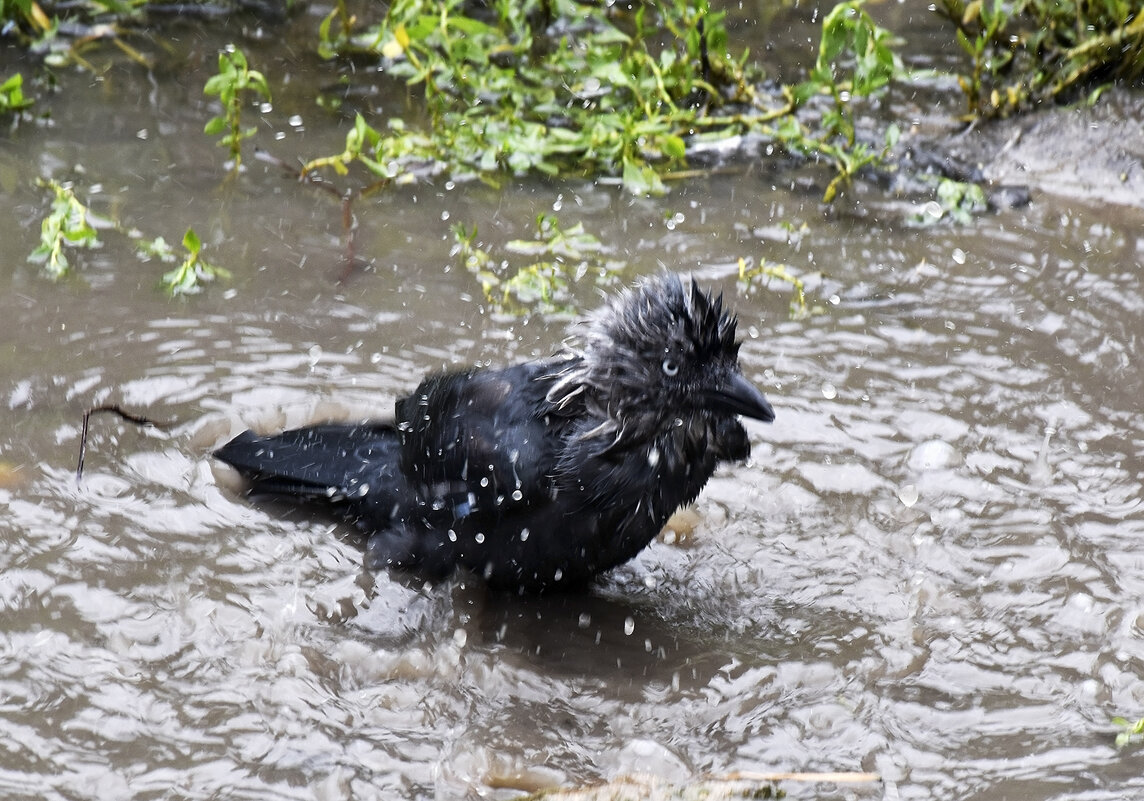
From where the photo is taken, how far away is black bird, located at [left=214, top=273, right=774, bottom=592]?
13.5ft

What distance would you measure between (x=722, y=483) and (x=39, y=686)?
8.02ft

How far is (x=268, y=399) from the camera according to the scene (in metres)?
5.11

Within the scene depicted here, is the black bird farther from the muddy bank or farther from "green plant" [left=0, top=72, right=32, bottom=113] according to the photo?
"green plant" [left=0, top=72, right=32, bottom=113]

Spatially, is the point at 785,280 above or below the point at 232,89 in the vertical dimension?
below

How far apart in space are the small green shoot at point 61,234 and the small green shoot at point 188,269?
299mm

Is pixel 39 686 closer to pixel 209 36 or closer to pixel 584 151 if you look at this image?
pixel 584 151

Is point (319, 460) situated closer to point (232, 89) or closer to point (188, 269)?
point (188, 269)

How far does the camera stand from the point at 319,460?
4.66 meters

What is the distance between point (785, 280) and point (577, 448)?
217cm

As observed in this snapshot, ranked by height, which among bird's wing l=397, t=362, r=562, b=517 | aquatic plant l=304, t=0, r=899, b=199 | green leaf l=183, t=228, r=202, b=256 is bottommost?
bird's wing l=397, t=362, r=562, b=517

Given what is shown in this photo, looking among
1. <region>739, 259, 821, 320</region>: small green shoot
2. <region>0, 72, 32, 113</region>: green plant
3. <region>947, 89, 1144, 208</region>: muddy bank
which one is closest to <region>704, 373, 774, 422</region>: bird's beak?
<region>739, 259, 821, 320</region>: small green shoot

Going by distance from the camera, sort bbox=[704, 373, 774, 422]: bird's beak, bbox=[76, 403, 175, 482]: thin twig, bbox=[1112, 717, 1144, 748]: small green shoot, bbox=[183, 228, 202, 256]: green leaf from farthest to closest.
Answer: bbox=[183, 228, 202, 256]: green leaf, bbox=[76, 403, 175, 482]: thin twig, bbox=[704, 373, 774, 422]: bird's beak, bbox=[1112, 717, 1144, 748]: small green shoot

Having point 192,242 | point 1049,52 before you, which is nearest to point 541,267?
point 192,242

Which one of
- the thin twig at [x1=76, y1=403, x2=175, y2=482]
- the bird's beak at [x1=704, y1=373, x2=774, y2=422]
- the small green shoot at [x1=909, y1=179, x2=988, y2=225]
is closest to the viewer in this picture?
the bird's beak at [x1=704, y1=373, x2=774, y2=422]
